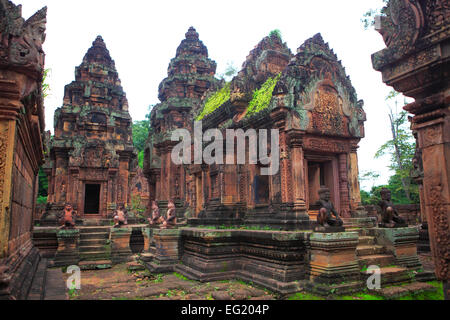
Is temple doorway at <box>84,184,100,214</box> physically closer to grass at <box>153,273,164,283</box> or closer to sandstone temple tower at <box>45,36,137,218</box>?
sandstone temple tower at <box>45,36,137,218</box>

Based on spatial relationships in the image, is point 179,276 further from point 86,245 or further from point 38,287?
point 86,245

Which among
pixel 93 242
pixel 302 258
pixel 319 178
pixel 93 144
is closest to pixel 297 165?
pixel 319 178

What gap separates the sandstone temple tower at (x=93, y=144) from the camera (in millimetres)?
16547

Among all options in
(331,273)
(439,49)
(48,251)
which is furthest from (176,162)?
(439,49)

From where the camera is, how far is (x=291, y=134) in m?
7.66

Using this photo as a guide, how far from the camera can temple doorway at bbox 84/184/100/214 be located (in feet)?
63.5

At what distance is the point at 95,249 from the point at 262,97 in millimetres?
8130

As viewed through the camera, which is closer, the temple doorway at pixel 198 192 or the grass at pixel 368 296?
the grass at pixel 368 296

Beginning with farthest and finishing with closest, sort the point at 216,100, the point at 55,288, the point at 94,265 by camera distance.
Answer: the point at 216,100 < the point at 94,265 < the point at 55,288

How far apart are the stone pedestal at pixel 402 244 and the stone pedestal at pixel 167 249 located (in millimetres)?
5192

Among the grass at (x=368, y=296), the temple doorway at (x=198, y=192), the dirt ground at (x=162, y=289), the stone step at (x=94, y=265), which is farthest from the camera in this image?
the temple doorway at (x=198, y=192)

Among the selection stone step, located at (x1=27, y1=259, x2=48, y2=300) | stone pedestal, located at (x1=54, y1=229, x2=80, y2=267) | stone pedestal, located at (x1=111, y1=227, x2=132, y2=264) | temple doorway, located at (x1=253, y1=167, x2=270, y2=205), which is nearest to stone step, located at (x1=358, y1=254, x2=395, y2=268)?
temple doorway, located at (x1=253, y1=167, x2=270, y2=205)

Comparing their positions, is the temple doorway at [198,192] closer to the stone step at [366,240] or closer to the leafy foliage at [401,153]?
the stone step at [366,240]

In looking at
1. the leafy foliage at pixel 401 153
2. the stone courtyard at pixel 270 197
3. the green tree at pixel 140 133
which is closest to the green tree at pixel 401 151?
the leafy foliage at pixel 401 153
